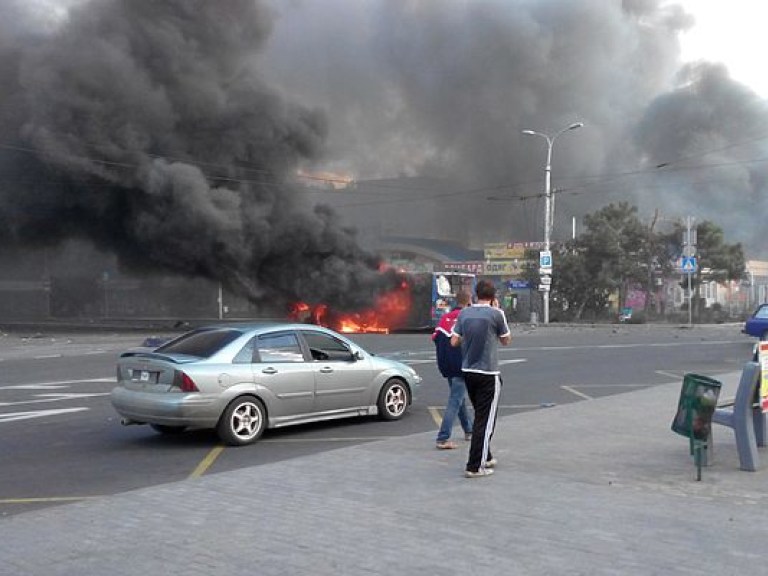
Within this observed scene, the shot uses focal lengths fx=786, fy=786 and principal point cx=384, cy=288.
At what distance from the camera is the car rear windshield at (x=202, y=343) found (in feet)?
27.3

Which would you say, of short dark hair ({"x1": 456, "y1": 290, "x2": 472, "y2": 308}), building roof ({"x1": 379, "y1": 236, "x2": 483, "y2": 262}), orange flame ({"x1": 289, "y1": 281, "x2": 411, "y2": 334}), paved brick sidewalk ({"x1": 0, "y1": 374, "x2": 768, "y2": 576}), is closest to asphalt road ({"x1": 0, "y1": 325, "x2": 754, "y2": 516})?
paved brick sidewalk ({"x1": 0, "y1": 374, "x2": 768, "y2": 576})

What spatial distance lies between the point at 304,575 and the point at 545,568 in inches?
48.9

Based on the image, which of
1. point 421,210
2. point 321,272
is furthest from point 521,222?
point 321,272

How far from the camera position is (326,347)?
9.16 meters

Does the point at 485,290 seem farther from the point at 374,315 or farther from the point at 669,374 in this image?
the point at 374,315

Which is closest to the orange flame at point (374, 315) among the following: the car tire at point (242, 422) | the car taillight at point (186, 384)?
the car tire at point (242, 422)

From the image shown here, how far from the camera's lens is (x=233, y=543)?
15.0 feet

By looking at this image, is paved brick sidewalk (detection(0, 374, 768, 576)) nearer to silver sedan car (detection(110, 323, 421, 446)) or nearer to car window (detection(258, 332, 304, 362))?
silver sedan car (detection(110, 323, 421, 446))

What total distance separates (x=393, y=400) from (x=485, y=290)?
11.4 ft

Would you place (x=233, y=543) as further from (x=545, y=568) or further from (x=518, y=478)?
(x=518, y=478)

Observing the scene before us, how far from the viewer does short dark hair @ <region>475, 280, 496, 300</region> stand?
6488mm

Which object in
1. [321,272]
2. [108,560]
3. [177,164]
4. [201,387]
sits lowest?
[108,560]

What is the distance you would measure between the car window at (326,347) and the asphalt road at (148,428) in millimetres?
852

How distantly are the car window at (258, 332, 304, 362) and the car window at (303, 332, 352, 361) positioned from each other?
0.18 meters
